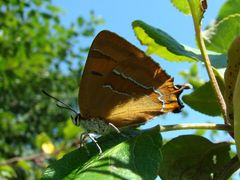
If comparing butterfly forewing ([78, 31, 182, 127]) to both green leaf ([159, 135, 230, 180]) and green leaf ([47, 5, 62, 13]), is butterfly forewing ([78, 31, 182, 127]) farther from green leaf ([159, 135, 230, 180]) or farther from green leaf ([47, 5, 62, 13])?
green leaf ([47, 5, 62, 13])

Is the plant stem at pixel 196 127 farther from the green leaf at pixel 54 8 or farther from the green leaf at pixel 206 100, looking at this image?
the green leaf at pixel 54 8

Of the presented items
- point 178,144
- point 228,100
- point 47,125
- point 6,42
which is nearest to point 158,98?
point 178,144

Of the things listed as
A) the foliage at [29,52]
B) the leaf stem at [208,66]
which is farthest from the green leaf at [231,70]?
the foliage at [29,52]

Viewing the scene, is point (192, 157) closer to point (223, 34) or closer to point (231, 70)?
point (231, 70)

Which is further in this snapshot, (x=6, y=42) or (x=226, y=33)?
(x=6, y=42)

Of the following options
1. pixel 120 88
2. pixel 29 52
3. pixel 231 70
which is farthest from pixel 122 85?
pixel 29 52

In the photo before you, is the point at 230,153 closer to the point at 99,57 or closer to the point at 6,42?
the point at 99,57
